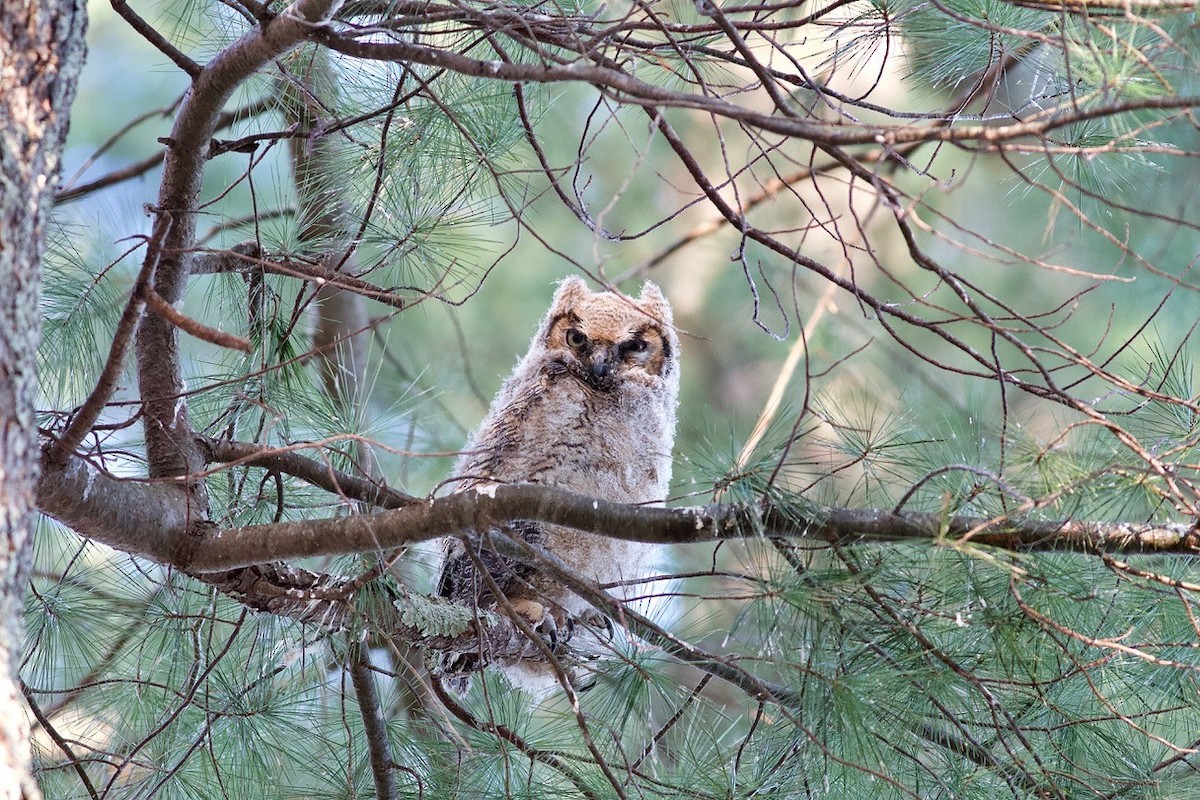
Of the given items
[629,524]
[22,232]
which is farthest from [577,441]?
[22,232]

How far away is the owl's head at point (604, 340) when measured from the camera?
238cm

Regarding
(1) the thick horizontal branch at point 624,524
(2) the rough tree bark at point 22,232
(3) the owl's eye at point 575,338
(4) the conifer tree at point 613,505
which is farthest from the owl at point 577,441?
(2) the rough tree bark at point 22,232

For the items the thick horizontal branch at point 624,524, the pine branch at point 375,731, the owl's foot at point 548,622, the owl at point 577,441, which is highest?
the owl at point 577,441

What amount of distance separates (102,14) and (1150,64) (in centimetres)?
485

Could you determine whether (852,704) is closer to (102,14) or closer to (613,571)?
(613,571)

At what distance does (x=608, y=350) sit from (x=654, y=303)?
32 cm

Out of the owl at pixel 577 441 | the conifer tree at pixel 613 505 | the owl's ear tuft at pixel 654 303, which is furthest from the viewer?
the owl's ear tuft at pixel 654 303

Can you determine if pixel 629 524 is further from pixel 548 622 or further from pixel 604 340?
pixel 604 340

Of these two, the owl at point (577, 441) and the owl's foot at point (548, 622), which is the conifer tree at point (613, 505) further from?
the owl at point (577, 441)

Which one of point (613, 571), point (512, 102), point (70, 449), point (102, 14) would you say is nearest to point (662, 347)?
point (613, 571)

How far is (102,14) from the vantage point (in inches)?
193

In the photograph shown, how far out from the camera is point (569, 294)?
258 cm

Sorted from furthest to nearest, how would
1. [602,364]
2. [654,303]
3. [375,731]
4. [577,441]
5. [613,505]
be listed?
[654,303]
[602,364]
[577,441]
[375,731]
[613,505]

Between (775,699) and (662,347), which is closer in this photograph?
(775,699)
